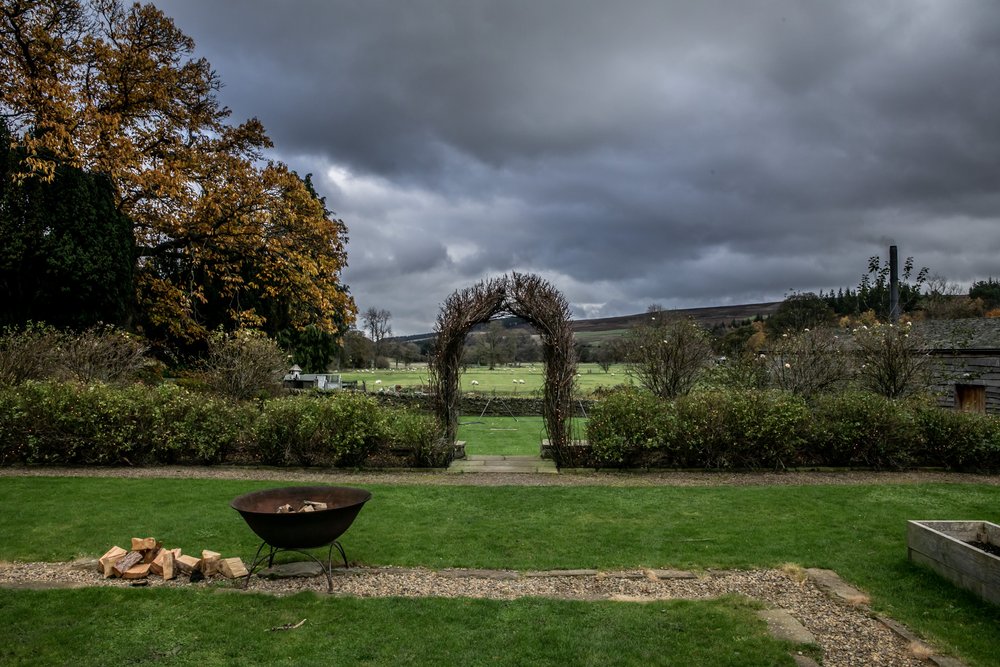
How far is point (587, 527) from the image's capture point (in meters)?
6.81

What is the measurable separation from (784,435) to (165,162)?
54.0ft

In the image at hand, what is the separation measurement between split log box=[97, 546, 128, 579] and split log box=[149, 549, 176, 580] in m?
0.31

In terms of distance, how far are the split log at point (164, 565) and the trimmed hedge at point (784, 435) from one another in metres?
6.58

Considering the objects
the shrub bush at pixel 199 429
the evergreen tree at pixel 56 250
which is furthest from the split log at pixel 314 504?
the evergreen tree at pixel 56 250

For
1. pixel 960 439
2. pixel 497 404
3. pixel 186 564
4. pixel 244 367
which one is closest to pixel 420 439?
pixel 186 564

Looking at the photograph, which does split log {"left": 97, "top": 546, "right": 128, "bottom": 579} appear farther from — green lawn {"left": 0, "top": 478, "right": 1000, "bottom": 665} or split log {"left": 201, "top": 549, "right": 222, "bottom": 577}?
split log {"left": 201, "top": 549, "right": 222, "bottom": 577}

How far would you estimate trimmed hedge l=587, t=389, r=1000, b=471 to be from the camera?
32.2 feet

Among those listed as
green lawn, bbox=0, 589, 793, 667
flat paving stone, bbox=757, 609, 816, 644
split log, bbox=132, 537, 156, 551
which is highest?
split log, bbox=132, 537, 156, 551

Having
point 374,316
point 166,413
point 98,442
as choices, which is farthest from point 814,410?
point 374,316

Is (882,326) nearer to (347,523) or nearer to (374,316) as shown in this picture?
(347,523)

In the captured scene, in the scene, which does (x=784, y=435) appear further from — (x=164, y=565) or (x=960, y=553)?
(x=164, y=565)

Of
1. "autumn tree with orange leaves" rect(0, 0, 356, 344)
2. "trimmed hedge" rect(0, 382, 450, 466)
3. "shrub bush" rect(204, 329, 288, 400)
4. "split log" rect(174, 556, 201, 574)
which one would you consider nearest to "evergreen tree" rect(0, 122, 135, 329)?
"autumn tree with orange leaves" rect(0, 0, 356, 344)

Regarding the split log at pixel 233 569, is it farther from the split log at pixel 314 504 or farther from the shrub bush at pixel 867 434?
the shrub bush at pixel 867 434

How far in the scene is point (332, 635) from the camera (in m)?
4.11
